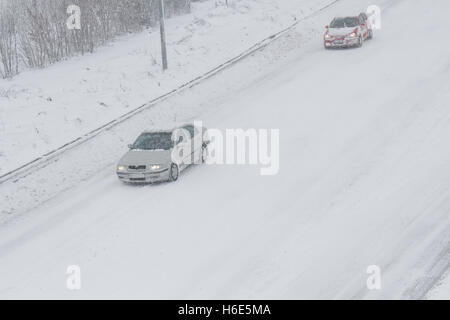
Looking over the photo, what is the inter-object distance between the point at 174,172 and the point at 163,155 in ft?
1.95

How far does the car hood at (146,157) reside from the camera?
16766 millimetres

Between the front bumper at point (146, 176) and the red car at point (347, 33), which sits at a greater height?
the red car at point (347, 33)

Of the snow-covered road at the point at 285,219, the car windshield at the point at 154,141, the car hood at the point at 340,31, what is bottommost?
the snow-covered road at the point at 285,219

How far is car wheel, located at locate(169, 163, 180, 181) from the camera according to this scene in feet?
55.2

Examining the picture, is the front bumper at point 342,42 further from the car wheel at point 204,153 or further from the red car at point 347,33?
the car wheel at point 204,153

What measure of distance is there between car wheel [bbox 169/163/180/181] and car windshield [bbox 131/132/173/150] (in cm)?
75

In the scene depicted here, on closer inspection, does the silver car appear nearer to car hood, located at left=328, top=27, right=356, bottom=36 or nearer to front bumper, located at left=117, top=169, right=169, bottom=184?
front bumper, located at left=117, top=169, right=169, bottom=184

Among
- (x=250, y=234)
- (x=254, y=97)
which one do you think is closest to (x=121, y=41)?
(x=254, y=97)

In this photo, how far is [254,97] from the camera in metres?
23.8

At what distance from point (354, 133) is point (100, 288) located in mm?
10347

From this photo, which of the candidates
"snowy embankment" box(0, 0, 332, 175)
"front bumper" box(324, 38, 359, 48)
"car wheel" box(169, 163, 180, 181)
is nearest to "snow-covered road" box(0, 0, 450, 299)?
"car wheel" box(169, 163, 180, 181)

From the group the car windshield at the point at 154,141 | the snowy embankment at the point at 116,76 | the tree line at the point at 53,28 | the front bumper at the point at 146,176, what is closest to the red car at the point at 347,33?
the snowy embankment at the point at 116,76

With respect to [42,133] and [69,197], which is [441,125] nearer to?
[69,197]

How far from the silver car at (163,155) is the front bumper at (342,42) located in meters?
12.1
